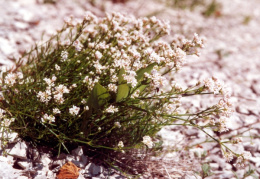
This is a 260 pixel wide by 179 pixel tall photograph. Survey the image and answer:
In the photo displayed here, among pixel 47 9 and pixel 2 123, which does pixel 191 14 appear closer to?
pixel 47 9

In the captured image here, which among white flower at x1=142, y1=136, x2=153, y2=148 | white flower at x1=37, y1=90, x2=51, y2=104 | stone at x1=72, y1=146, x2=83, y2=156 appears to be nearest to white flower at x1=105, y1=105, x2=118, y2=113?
white flower at x1=142, y1=136, x2=153, y2=148

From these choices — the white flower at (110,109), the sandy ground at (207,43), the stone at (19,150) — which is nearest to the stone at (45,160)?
the stone at (19,150)

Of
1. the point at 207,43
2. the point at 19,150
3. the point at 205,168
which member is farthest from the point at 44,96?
the point at 207,43

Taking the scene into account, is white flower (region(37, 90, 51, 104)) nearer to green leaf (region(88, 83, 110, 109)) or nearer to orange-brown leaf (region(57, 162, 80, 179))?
green leaf (region(88, 83, 110, 109))

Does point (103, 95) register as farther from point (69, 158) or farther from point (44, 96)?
point (69, 158)

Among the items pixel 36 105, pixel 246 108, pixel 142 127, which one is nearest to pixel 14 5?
pixel 36 105
